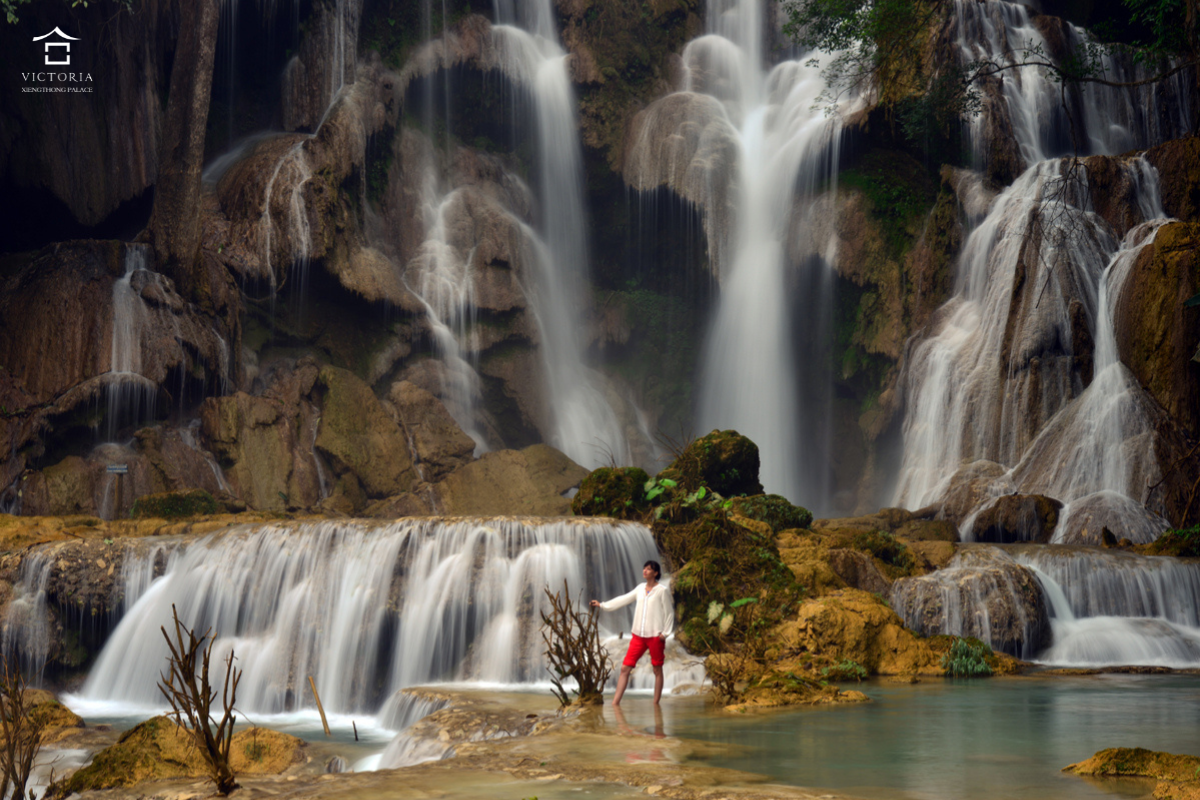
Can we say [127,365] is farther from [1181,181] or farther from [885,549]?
[1181,181]

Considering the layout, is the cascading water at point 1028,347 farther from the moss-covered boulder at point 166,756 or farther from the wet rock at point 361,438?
the moss-covered boulder at point 166,756

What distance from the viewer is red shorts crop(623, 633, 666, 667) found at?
26.8ft

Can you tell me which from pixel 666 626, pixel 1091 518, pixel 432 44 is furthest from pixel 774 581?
pixel 432 44

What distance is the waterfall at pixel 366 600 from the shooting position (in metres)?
12.7

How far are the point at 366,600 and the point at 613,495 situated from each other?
423cm

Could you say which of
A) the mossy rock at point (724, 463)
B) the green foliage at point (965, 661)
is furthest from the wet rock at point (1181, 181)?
the green foliage at point (965, 661)

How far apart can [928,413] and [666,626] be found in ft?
50.8

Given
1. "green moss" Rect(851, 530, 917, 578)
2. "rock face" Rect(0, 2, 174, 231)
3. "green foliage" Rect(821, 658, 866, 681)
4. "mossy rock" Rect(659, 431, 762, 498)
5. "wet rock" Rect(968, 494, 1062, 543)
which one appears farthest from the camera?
"rock face" Rect(0, 2, 174, 231)

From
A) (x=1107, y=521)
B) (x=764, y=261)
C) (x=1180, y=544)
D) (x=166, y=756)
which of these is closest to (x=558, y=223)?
(x=764, y=261)

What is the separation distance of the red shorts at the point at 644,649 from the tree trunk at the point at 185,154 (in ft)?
57.3

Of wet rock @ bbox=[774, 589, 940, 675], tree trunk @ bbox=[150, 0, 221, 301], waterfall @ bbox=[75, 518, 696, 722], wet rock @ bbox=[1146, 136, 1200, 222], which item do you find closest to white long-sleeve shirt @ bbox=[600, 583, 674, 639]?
wet rock @ bbox=[774, 589, 940, 675]

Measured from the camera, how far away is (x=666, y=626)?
27.2 ft

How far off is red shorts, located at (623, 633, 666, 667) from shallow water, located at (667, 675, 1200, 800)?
51cm

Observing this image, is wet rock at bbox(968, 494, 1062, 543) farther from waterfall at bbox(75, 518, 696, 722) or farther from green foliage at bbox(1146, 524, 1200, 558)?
waterfall at bbox(75, 518, 696, 722)
